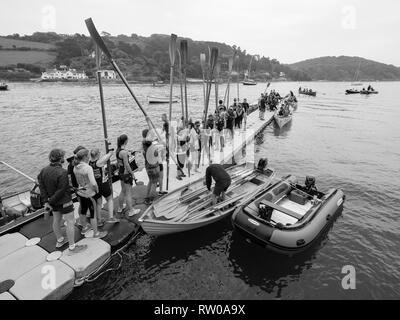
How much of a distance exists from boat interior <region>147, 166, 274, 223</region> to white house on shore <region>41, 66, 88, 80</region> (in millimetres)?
107952

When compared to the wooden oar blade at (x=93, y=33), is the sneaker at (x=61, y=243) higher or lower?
lower

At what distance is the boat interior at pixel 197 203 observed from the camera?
7.30 m

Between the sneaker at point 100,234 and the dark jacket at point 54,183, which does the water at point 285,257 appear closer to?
the sneaker at point 100,234

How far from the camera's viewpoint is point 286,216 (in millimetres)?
8000

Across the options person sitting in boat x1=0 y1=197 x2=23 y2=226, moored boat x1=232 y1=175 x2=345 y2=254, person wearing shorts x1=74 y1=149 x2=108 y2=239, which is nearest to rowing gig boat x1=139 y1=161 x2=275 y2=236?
moored boat x1=232 y1=175 x2=345 y2=254

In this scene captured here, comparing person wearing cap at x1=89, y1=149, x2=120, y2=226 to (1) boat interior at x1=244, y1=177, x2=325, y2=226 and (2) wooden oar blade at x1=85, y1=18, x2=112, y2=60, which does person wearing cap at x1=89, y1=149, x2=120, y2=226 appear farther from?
(1) boat interior at x1=244, y1=177, x2=325, y2=226

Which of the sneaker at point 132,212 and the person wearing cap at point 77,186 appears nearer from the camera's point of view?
the person wearing cap at point 77,186

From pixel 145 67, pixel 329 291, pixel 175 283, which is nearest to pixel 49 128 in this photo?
pixel 175 283

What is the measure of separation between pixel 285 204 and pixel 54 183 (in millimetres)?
7351

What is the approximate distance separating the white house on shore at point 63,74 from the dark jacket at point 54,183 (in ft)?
357

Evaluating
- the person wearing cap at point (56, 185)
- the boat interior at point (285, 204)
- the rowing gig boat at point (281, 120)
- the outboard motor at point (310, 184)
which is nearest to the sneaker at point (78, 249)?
the person wearing cap at point (56, 185)

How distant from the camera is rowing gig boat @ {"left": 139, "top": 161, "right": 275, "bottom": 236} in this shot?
6840 mm

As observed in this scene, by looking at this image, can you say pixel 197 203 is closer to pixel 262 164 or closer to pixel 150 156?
pixel 150 156

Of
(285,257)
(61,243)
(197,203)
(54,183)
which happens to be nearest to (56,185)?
(54,183)
